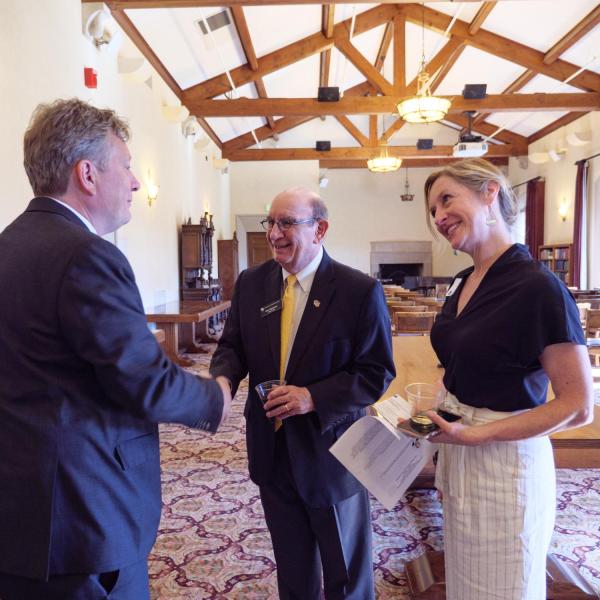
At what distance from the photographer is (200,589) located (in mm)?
2279

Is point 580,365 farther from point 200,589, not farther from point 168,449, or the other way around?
point 168,449

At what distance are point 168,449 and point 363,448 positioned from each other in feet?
10.1

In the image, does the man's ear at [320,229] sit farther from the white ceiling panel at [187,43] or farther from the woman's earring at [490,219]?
the white ceiling panel at [187,43]

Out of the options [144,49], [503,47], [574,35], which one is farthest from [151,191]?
[574,35]

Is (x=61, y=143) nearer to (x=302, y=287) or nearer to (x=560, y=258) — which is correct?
(x=302, y=287)

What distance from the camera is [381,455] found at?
1.42 meters

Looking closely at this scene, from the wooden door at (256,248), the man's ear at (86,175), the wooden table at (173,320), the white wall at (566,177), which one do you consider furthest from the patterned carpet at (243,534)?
the wooden door at (256,248)

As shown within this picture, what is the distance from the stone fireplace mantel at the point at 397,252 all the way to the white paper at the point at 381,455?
1607 cm

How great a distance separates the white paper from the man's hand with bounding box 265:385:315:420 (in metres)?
0.15

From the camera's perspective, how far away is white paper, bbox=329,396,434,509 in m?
1.40

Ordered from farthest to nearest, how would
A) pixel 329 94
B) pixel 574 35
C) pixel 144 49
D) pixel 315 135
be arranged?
pixel 315 135 < pixel 329 94 < pixel 574 35 < pixel 144 49

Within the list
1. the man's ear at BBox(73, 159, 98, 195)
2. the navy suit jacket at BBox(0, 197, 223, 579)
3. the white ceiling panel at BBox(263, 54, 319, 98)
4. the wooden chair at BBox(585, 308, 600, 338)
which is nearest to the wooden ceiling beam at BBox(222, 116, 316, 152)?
the white ceiling panel at BBox(263, 54, 319, 98)

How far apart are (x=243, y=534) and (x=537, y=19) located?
9.77 meters

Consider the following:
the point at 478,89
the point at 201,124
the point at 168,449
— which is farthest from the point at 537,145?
the point at 168,449
